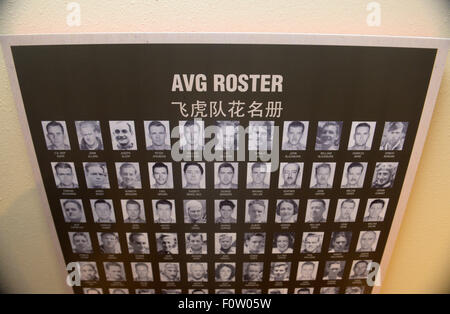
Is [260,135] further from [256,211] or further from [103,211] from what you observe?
[103,211]

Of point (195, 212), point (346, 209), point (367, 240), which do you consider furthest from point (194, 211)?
point (367, 240)

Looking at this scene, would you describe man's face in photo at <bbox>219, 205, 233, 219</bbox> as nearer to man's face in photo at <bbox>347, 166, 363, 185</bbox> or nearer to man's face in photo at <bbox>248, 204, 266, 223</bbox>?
man's face in photo at <bbox>248, 204, 266, 223</bbox>

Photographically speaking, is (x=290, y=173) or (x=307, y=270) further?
(x=307, y=270)

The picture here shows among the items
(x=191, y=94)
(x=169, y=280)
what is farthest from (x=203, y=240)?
(x=191, y=94)

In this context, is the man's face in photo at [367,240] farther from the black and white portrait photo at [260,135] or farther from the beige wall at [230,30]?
the black and white portrait photo at [260,135]

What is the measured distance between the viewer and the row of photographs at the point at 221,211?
741mm

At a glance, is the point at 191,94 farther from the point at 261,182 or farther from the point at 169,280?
the point at 169,280

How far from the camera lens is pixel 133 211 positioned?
0.75 m

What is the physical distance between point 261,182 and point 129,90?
1.46 feet

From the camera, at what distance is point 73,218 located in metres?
0.77

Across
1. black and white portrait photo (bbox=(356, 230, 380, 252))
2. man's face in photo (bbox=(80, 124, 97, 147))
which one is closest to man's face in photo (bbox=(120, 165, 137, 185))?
man's face in photo (bbox=(80, 124, 97, 147))

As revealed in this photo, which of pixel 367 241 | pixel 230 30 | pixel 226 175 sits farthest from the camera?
pixel 367 241

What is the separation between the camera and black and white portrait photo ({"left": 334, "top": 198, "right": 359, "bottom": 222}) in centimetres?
75

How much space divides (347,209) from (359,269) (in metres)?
0.26
